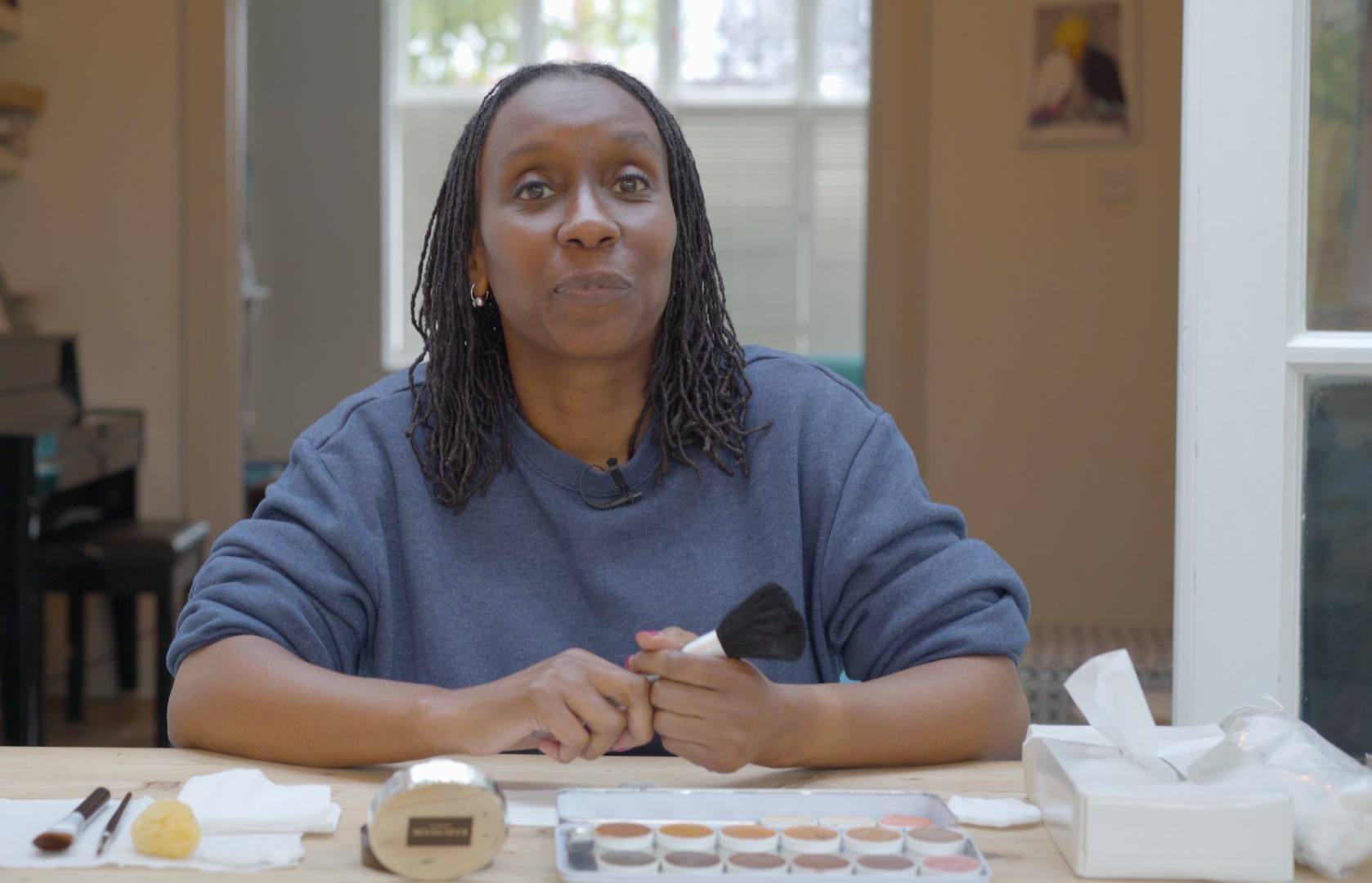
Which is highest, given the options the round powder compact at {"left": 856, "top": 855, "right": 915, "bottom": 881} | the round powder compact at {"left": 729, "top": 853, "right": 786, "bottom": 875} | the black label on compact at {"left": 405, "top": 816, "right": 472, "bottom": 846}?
the black label on compact at {"left": 405, "top": 816, "right": 472, "bottom": 846}

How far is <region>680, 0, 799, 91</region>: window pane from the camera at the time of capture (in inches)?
276

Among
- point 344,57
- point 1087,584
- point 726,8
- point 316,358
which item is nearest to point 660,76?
point 726,8

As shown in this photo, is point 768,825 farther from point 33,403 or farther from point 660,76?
point 660,76

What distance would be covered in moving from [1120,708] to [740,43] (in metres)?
6.45

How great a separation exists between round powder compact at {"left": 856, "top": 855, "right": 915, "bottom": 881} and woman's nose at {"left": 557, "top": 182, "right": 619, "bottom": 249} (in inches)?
25.7

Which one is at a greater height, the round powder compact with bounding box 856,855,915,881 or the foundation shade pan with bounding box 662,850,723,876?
the foundation shade pan with bounding box 662,850,723,876

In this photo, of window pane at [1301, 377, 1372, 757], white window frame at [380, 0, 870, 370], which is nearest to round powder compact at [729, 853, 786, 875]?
window pane at [1301, 377, 1372, 757]

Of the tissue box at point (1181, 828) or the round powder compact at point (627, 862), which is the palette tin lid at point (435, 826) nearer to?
the round powder compact at point (627, 862)

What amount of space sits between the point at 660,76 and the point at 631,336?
592 centimetres

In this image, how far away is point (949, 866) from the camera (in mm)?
795

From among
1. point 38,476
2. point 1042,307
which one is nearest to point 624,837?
point 38,476

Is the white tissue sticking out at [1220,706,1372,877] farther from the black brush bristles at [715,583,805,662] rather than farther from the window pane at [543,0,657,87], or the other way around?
the window pane at [543,0,657,87]

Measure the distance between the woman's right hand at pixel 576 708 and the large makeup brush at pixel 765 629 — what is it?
0.08 meters

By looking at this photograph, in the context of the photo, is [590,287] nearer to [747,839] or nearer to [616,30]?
[747,839]
